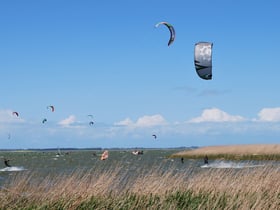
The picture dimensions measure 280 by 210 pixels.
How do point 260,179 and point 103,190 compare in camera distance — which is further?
point 260,179

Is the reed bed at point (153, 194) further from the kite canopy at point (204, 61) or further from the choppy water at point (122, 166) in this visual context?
the kite canopy at point (204, 61)

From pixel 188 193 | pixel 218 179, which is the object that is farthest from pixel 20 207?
pixel 218 179

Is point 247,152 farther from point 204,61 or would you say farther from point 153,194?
point 204,61

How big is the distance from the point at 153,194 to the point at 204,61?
369cm

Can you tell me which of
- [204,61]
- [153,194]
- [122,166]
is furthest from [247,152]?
[204,61]

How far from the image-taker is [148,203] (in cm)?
1211

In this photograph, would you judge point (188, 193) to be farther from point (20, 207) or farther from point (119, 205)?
point (20, 207)

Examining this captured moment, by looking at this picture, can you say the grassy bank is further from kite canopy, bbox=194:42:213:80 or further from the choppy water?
kite canopy, bbox=194:42:213:80

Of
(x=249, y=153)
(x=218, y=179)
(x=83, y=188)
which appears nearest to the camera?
(x=83, y=188)

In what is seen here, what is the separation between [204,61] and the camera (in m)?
10.8

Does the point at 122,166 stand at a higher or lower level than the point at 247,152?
higher

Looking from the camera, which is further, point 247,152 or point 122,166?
point 247,152

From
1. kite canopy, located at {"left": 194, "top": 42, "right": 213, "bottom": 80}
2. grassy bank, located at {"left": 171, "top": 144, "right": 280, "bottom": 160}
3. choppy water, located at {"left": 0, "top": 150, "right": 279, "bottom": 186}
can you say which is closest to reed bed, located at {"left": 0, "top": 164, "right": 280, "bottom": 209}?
choppy water, located at {"left": 0, "top": 150, "right": 279, "bottom": 186}

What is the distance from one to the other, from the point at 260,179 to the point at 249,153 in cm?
4923
